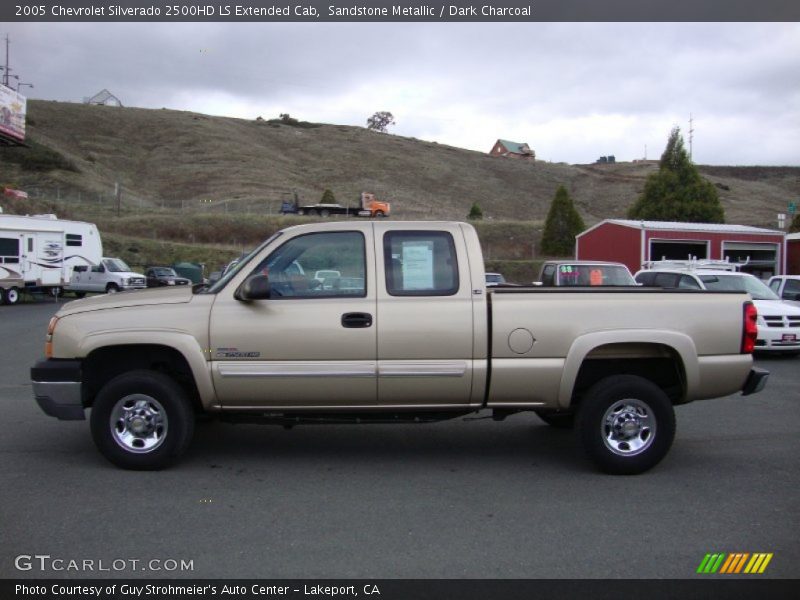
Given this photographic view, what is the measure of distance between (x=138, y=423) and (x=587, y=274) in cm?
1163

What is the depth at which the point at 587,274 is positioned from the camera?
1545cm

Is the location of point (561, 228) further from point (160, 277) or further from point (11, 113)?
point (11, 113)

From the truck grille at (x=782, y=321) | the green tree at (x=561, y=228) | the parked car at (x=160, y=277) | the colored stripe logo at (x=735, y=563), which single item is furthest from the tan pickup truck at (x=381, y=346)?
the green tree at (x=561, y=228)

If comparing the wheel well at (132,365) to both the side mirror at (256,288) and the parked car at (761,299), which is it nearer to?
the side mirror at (256,288)

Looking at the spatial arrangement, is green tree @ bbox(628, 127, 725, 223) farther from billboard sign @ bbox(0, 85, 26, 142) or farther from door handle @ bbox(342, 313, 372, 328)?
door handle @ bbox(342, 313, 372, 328)

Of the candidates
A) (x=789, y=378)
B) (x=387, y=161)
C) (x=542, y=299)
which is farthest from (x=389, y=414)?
(x=387, y=161)

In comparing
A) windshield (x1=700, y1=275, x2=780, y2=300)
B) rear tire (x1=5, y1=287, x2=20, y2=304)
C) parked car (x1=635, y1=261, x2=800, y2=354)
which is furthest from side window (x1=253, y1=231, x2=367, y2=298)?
rear tire (x1=5, y1=287, x2=20, y2=304)

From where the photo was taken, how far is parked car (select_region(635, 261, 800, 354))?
12805mm

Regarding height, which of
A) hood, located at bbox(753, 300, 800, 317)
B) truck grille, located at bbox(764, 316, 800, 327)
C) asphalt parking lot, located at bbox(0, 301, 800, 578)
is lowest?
asphalt parking lot, located at bbox(0, 301, 800, 578)

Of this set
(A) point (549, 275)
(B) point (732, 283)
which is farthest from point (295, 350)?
(B) point (732, 283)

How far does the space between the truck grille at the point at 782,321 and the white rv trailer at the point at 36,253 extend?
24619mm

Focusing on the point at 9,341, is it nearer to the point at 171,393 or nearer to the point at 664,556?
the point at 171,393

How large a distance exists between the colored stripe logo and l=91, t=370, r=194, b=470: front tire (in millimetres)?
3827

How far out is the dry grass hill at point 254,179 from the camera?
177 ft
